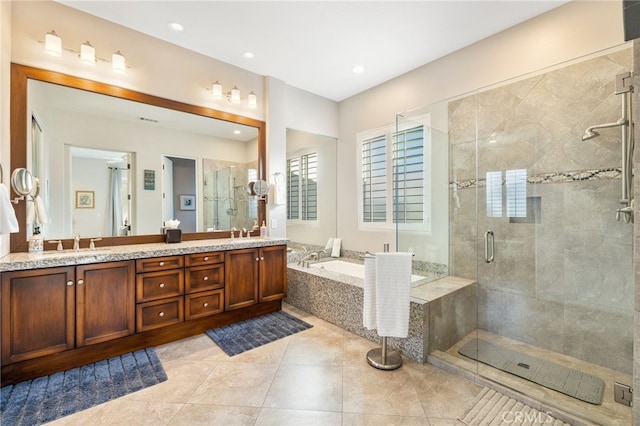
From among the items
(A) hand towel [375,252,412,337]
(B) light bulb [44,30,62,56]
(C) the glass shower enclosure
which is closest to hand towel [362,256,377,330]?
(A) hand towel [375,252,412,337]

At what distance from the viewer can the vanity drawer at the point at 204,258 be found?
9.04 feet

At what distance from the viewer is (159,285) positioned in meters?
2.59

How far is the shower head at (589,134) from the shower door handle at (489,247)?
3.59 ft

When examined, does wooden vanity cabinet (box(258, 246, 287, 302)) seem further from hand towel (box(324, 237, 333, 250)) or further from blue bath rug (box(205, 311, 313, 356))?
hand towel (box(324, 237, 333, 250))

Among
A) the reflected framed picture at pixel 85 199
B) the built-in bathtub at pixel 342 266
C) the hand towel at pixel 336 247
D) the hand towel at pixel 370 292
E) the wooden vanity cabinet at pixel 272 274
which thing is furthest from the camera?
the hand towel at pixel 336 247

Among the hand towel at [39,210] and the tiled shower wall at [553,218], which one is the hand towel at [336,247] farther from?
the hand towel at [39,210]

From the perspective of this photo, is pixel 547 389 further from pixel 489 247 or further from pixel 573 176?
pixel 573 176

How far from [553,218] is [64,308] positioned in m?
4.15

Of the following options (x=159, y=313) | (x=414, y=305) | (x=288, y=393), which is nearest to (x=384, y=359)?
(x=414, y=305)

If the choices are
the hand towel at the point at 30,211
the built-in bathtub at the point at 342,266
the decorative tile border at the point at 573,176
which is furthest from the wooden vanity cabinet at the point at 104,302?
the decorative tile border at the point at 573,176

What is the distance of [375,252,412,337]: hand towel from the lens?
2.21 metres

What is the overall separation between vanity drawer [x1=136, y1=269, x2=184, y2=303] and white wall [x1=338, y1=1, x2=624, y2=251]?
8.44 ft

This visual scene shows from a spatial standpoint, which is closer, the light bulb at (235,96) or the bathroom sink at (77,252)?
the bathroom sink at (77,252)

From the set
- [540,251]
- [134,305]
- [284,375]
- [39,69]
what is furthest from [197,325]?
[540,251]
